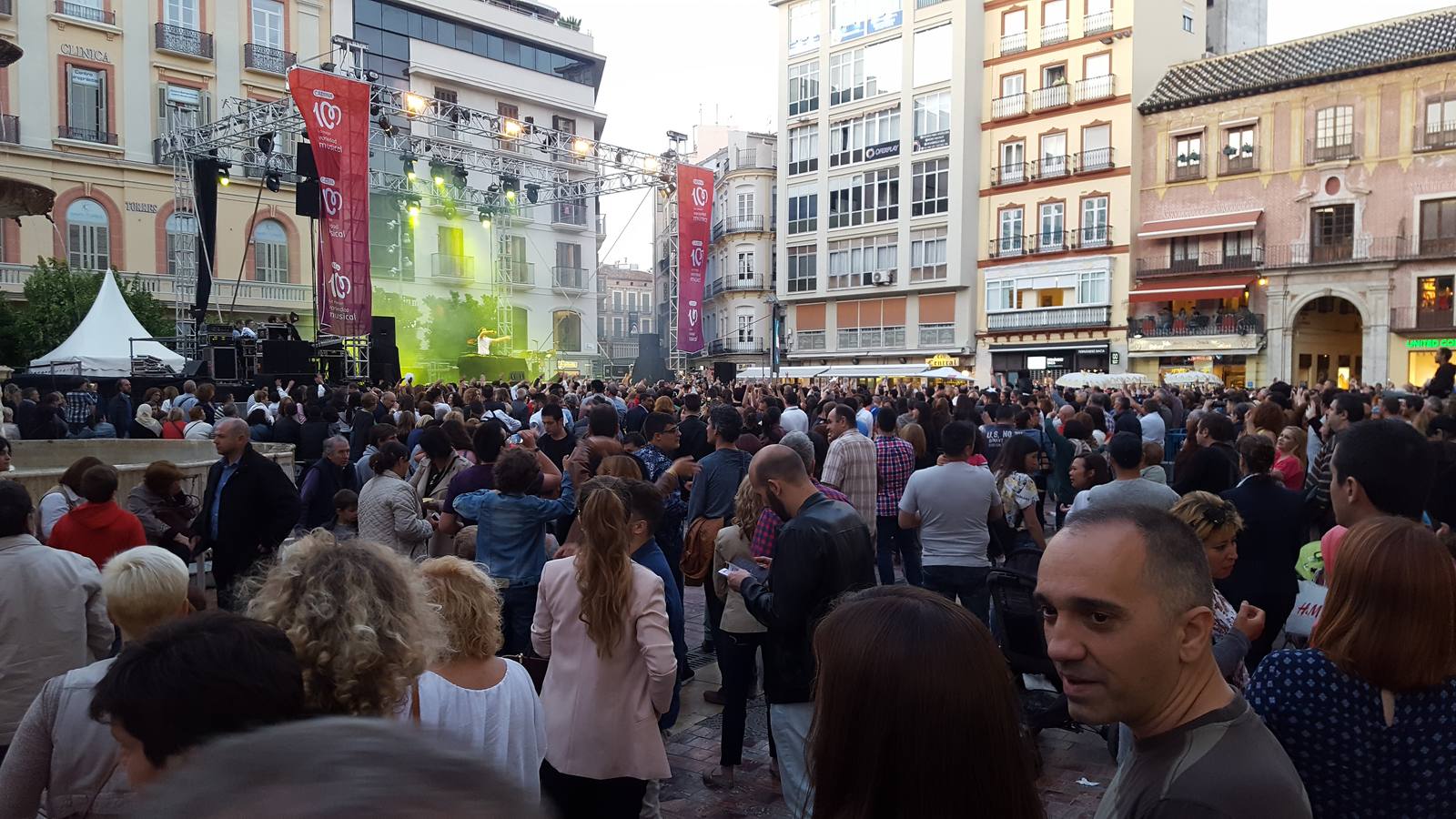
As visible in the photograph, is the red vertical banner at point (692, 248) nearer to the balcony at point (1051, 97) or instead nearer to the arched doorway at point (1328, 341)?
the balcony at point (1051, 97)

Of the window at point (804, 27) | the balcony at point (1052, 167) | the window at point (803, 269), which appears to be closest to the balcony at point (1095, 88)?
the balcony at point (1052, 167)

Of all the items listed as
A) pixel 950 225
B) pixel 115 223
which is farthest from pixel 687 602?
pixel 950 225

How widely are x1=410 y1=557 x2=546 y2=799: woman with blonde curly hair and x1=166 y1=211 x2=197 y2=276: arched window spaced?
93.4ft

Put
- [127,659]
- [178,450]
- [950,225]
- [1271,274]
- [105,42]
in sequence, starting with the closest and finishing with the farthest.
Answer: [127,659]
[178,450]
[105,42]
[1271,274]
[950,225]

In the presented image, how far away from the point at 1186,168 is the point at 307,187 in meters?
31.3

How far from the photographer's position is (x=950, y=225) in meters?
40.4

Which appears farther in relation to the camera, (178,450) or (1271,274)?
(1271,274)

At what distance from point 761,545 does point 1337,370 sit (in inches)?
1485

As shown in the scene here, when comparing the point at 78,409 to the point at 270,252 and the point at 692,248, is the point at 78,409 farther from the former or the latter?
the point at 270,252

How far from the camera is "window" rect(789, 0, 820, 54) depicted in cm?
4488

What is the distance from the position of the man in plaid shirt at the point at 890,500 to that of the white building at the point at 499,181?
3090 centimetres

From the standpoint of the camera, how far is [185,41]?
31234mm

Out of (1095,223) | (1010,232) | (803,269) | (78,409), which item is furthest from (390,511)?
(803,269)

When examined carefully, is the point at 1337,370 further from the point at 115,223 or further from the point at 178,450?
the point at 115,223
